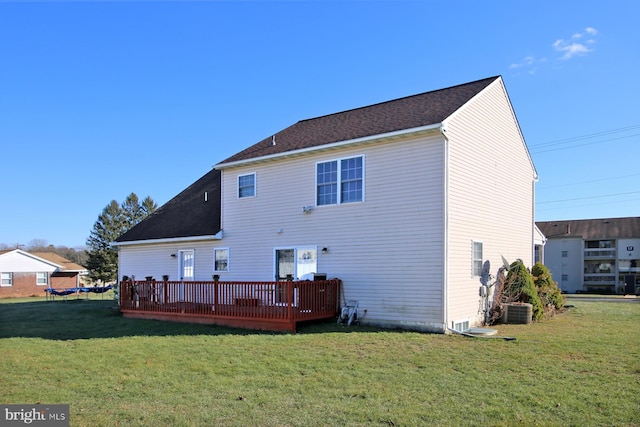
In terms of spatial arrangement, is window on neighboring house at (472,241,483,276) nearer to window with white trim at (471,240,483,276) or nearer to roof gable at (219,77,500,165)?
window with white trim at (471,240,483,276)

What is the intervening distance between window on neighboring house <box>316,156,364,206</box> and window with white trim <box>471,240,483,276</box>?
3.51 m

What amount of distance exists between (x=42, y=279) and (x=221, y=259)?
3291cm

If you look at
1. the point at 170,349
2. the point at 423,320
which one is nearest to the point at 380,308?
the point at 423,320

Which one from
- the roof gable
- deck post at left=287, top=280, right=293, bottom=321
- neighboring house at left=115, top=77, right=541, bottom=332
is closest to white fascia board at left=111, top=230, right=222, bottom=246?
neighboring house at left=115, top=77, right=541, bottom=332

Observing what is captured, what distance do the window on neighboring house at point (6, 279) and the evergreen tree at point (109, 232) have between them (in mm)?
12095

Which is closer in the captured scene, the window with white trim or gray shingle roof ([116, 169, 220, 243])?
the window with white trim

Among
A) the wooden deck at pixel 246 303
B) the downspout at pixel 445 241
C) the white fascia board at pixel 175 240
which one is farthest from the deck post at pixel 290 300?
the white fascia board at pixel 175 240

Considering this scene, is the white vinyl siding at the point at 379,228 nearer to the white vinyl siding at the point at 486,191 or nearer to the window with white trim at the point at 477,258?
the white vinyl siding at the point at 486,191

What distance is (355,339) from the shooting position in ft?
34.9

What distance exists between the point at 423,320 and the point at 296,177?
5.91m

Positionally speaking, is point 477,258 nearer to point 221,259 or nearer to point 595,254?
point 221,259

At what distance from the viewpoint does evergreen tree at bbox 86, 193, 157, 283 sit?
170 ft

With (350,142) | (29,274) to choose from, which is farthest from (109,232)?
(350,142)

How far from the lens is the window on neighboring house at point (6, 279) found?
128ft
